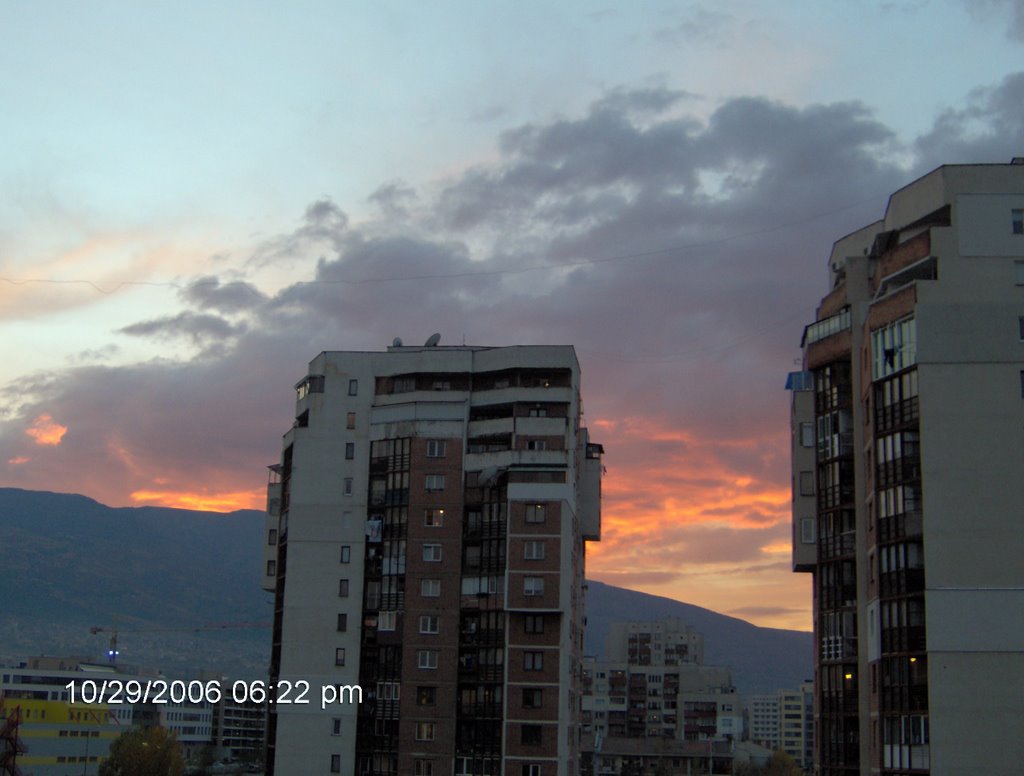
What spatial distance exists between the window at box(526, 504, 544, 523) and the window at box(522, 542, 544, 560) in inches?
76.6

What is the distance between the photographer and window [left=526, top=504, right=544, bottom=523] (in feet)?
355

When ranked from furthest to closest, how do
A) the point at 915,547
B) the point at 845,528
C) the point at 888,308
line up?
the point at 845,528, the point at 888,308, the point at 915,547

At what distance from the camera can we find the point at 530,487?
109 meters

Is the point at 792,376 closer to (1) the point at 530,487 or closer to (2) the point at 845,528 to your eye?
(2) the point at 845,528

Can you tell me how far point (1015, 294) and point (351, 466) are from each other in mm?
57479

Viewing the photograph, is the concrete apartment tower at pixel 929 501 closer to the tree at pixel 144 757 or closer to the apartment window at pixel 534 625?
the apartment window at pixel 534 625

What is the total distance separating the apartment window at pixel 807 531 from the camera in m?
88.6

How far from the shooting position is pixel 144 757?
189 meters

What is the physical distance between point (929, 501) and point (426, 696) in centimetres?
4789

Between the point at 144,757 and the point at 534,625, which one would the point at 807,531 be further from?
the point at 144,757

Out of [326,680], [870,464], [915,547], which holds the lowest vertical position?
[326,680]

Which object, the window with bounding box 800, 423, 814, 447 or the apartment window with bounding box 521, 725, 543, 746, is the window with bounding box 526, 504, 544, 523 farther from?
the window with bounding box 800, 423, 814, 447

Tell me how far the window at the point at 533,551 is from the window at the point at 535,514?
6.39ft

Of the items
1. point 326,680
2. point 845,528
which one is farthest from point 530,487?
point 845,528
